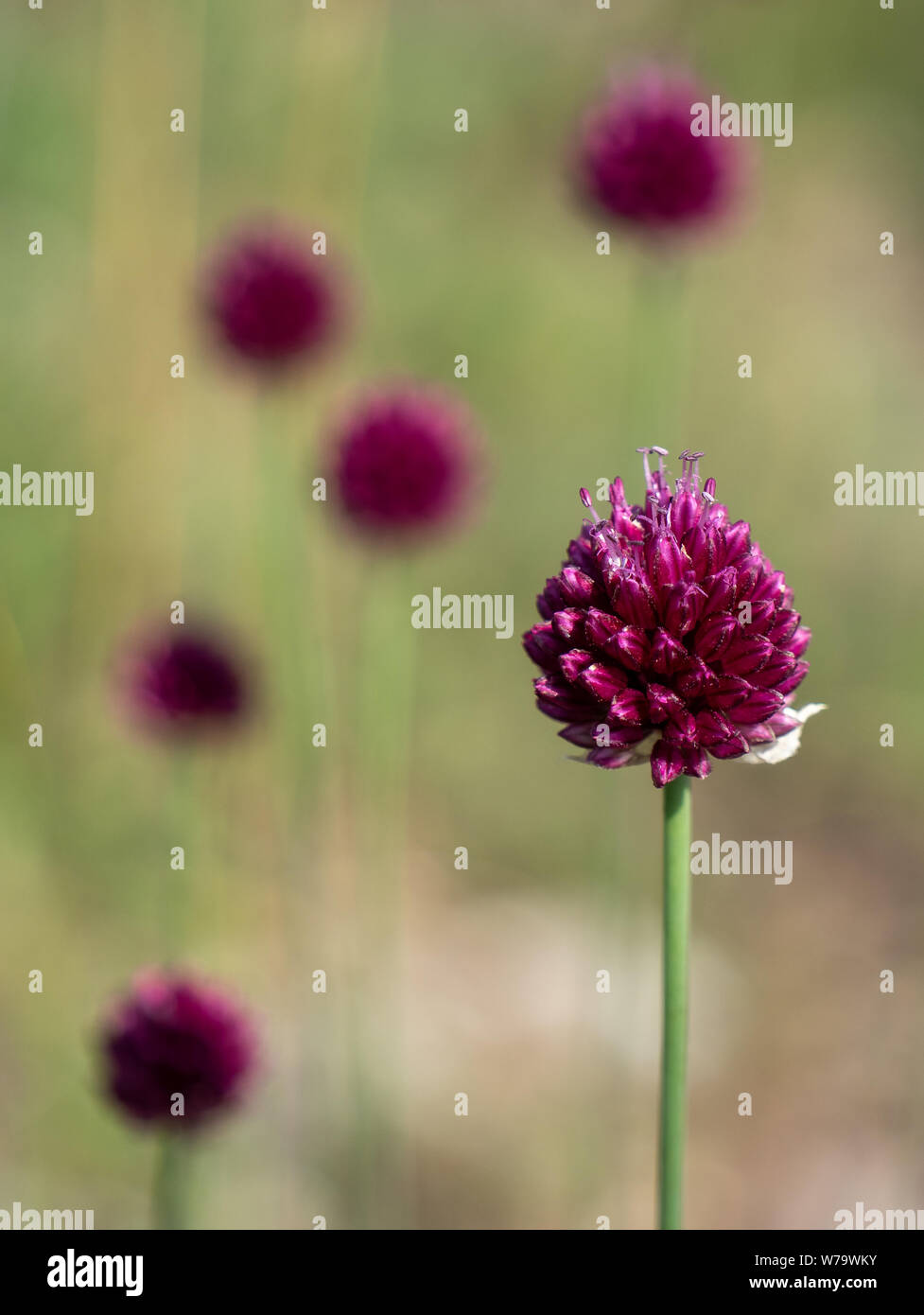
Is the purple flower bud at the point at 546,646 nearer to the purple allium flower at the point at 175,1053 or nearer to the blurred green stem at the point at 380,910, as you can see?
the purple allium flower at the point at 175,1053

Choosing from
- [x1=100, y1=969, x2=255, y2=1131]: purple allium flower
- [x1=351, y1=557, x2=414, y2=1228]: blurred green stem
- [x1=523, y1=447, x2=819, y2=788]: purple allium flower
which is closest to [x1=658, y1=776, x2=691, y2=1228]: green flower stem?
[x1=523, y1=447, x2=819, y2=788]: purple allium flower

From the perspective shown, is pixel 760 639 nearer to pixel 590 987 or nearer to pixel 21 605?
pixel 590 987

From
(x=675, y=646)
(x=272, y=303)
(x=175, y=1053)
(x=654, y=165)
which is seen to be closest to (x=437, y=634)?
(x=272, y=303)

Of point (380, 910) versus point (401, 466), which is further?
point (380, 910)

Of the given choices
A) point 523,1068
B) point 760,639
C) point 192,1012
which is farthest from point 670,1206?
point 523,1068

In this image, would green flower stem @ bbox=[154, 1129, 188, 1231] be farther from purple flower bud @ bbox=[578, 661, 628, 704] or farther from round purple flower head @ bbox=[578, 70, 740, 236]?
round purple flower head @ bbox=[578, 70, 740, 236]

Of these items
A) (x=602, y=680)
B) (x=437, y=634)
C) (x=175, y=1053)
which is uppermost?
(x=437, y=634)

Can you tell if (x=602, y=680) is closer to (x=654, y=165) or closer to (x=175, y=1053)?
(x=175, y=1053)
